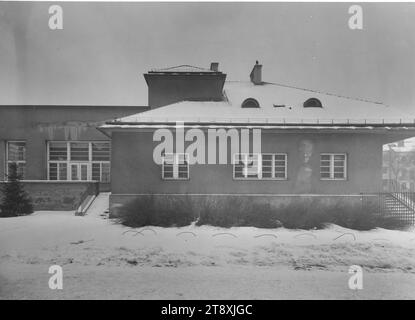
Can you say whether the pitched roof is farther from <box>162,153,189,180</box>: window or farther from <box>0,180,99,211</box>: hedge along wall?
<box>0,180,99,211</box>: hedge along wall

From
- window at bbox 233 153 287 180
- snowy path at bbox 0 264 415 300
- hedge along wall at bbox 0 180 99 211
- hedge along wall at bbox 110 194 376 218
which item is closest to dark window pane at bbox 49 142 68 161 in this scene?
hedge along wall at bbox 0 180 99 211

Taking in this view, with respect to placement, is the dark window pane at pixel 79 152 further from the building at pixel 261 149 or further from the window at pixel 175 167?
the window at pixel 175 167

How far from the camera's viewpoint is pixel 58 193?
1148 centimetres

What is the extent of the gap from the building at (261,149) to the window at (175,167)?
36 millimetres

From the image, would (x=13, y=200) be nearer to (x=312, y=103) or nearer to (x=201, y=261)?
(x=201, y=261)

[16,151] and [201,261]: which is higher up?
[16,151]

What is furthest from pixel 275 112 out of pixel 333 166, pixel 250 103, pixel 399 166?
pixel 399 166

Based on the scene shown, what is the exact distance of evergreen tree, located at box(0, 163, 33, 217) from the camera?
29.8ft

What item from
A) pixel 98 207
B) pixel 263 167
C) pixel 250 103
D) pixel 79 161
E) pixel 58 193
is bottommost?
pixel 98 207

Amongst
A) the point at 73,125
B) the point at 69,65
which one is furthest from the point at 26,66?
the point at 73,125

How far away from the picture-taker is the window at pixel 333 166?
34.3ft

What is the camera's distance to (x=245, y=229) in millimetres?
7750

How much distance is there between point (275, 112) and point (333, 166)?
295 centimetres
